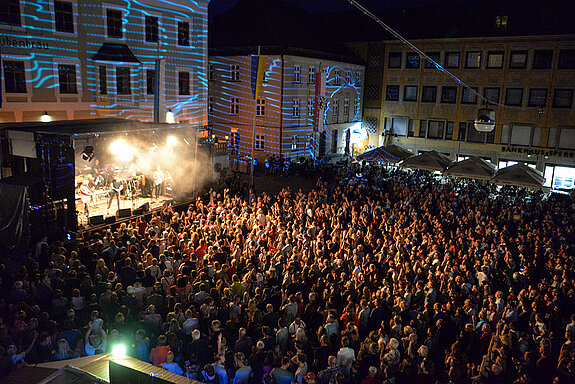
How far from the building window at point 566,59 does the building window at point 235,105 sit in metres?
22.8

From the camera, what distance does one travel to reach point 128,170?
830 inches

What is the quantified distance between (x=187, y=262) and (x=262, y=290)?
2448mm

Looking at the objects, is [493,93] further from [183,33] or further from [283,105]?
[183,33]

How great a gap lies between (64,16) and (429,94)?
2605 cm

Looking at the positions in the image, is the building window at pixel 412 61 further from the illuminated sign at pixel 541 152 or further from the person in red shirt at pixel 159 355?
the person in red shirt at pixel 159 355

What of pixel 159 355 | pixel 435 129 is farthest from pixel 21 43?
pixel 435 129

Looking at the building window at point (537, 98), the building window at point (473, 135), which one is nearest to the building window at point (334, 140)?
the building window at point (473, 135)

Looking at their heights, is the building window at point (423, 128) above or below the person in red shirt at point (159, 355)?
above

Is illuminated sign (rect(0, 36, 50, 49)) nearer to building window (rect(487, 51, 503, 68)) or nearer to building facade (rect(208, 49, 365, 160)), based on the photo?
building facade (rect(208, 49, 365, 160))

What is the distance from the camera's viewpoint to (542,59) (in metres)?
29.7

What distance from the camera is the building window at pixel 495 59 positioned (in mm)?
31344

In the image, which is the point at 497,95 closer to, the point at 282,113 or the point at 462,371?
the point at 282,113

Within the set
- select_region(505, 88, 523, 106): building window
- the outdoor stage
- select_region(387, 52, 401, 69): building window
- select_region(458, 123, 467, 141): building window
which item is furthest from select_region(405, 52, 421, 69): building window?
the outdoor stage

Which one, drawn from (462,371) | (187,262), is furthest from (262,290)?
(462,371)
